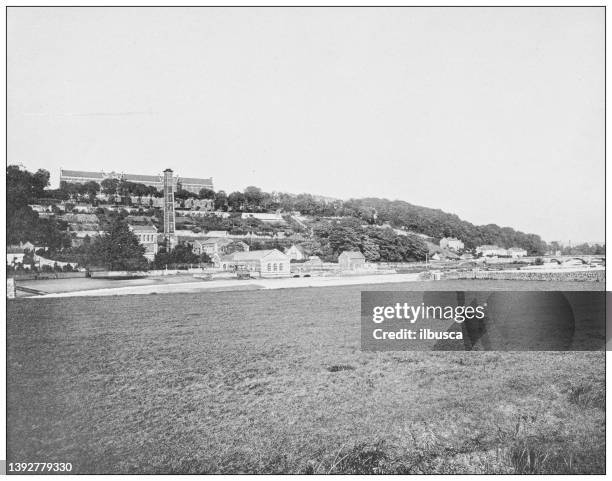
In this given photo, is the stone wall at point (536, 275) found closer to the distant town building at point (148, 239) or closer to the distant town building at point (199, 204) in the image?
the distant town building at point (199, 204)

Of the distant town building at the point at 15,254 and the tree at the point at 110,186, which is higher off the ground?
the tree at the point at 110,186

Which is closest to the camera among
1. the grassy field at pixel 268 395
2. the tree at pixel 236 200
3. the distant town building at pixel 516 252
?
the grassy field at pixel 268 395

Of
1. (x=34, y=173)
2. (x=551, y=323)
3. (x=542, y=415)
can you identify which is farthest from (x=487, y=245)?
(x=34, y=173)

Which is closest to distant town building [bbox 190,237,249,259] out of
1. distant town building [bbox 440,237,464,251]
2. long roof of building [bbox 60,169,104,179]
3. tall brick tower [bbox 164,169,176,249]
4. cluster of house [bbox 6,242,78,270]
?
tall brick tower [bbox 164,169,176,249]

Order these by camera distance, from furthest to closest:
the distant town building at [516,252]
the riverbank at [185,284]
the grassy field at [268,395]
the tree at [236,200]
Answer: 1. the distant town building at [516,252]
2. the tree at [236,200]
3. the riverbank at [185,284]
4. the grassy field at [268,395]

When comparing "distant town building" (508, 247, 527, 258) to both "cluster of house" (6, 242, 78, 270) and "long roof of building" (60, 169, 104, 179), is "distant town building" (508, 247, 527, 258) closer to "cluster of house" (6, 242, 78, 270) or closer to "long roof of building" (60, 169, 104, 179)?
"long roof of building" (60, 169, 104, 179)

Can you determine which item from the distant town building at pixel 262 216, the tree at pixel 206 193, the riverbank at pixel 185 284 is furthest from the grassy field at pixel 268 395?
the tree at pixel 206 193
